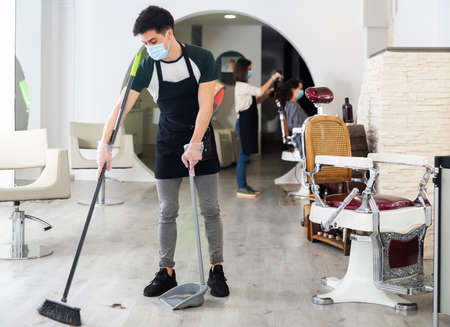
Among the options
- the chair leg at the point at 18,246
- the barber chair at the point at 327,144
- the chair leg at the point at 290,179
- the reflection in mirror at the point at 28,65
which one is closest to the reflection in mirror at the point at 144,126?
the reflection in mirror at the point at 28,65

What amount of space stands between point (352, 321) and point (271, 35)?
12161 mm

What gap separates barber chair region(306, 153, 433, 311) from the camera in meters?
2.77

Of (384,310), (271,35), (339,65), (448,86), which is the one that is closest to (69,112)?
(339,65)

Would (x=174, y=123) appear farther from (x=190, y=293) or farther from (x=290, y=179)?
(x=290, y=179)

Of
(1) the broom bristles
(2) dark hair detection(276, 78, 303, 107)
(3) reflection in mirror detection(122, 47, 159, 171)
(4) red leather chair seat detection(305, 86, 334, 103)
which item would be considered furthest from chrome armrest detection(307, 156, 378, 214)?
(3) reflection in mirror detection(122, 47, 159, 171)

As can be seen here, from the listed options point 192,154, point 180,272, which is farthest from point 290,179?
point 192,154

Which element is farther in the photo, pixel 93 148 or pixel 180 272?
pixel 93 148

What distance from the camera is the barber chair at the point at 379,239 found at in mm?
2770

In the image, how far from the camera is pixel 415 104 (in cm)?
371

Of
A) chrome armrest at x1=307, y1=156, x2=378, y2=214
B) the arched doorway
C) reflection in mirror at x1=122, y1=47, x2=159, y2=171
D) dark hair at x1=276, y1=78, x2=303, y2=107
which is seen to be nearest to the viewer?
chrome armrest at x1=307, y1=156, x2=378, y2=214

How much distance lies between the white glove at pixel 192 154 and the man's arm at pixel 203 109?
0.03 meters

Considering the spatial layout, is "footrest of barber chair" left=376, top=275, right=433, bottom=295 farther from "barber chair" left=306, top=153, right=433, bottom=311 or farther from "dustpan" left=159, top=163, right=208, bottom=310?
"dustpan" left=159, top=163, right=208, bottom=310

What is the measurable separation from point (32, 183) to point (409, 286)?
2565 millimetres

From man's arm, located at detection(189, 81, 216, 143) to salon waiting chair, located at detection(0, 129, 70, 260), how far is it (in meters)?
1.41
